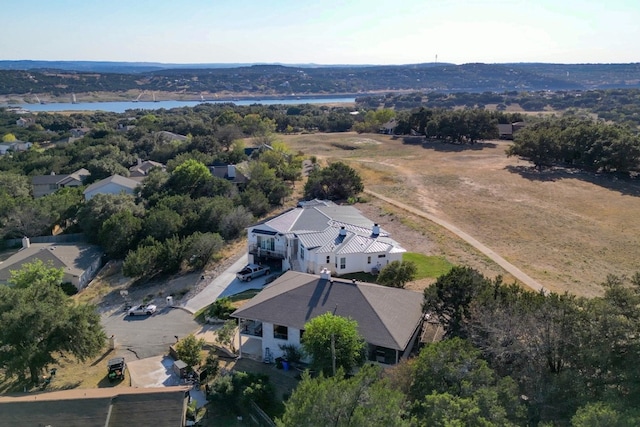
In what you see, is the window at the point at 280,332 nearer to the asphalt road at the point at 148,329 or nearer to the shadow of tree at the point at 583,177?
the asphalt road at the point at 148,329

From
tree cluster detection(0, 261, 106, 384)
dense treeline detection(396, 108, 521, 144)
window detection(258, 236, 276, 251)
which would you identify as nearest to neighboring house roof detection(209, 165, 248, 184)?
window detection(258, 236, 276, 251)

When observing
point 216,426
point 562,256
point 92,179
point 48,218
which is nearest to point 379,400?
point 216,426

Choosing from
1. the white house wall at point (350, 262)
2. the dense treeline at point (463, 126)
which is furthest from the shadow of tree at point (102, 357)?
the dense treeline at point (463, 126)

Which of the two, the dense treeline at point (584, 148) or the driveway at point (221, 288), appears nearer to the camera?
the driveway at point (221, 288)

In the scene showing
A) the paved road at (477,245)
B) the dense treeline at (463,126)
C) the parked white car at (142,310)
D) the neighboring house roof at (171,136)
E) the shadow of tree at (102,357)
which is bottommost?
the parked white car at (142,310)

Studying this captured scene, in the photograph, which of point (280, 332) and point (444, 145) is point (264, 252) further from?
point (444, 145)

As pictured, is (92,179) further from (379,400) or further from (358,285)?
(379,400)

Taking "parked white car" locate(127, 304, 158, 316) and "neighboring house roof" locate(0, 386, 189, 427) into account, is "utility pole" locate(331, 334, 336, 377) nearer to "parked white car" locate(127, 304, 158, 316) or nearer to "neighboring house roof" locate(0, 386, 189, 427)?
"neighboring house roof" locate(0, 386, 189, 427)
